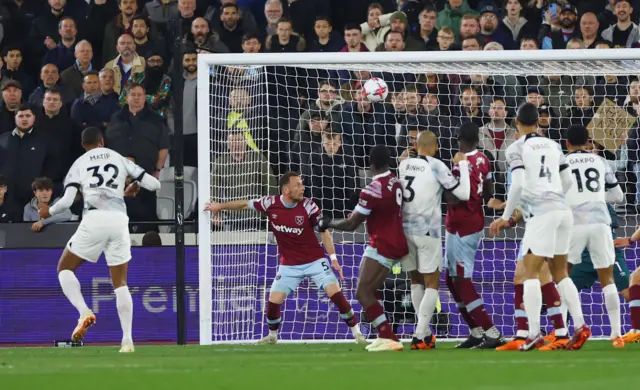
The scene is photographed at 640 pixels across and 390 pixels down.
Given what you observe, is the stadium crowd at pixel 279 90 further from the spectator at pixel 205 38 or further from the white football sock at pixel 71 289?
the white football sock at pixel 71 289

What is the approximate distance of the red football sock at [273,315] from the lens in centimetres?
1395

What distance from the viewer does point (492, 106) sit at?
600 inches

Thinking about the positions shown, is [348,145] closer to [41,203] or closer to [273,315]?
[273,315]

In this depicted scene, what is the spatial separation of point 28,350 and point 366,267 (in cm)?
389

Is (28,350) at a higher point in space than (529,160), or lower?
lower

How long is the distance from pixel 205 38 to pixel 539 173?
26.1 ft

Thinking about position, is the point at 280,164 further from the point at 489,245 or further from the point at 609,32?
the point at 609,32

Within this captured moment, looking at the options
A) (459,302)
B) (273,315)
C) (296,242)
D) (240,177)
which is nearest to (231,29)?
(240,177)

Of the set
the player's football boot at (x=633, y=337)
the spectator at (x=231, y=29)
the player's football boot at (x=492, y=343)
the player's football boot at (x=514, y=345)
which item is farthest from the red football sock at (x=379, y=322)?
the spectator at (x=231, y=29)

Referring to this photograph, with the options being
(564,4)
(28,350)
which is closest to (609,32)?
(564,4)

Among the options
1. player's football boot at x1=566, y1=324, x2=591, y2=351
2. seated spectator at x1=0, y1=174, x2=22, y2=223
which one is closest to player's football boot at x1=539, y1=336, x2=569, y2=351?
player's football boot at x1=566, y1=324, x2=591, y2=351

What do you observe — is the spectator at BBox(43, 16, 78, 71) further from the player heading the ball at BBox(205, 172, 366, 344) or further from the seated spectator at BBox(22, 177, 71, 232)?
the player heading the ball at BBox(205, 172, 366, 344)

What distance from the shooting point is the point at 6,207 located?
53.7ft

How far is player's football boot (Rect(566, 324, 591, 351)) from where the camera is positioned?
11.3 metres
